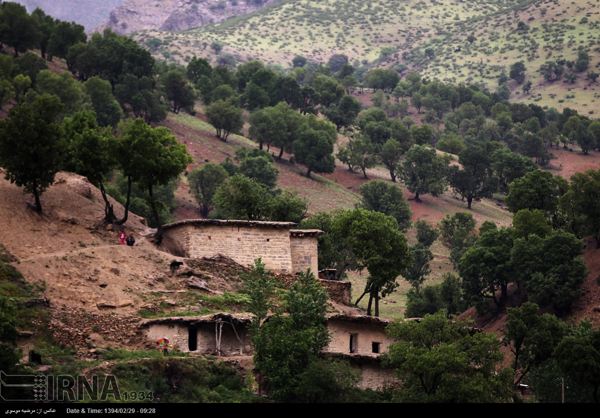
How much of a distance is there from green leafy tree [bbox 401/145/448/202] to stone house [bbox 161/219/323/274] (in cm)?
6708

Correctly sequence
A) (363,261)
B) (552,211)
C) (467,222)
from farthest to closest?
(467,222) < (552,211) < (363,261)

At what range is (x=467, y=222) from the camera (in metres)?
115

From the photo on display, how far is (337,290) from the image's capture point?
6625 centimetres

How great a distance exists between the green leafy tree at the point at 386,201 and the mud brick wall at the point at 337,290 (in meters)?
48.6

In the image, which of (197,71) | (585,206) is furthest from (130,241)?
(197,71)

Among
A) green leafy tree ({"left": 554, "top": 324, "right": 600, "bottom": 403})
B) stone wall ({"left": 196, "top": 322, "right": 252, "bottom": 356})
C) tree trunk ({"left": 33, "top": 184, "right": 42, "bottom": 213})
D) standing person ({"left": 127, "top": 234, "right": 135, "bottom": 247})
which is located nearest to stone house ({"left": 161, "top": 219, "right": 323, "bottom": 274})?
standing person ({"left": 127, "top": 234, "right": 135, "bottom": 247})

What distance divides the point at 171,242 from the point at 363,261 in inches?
437

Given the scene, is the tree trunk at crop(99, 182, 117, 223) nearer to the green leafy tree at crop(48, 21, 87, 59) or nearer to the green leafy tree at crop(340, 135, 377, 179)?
the green leafy tree at crop(48, 21, 87, 59)

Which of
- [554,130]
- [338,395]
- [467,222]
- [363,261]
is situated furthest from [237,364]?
[554,130]

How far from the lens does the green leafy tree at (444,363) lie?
53625 millimetres

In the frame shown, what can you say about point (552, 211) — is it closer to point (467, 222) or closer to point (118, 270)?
point (467, 222)

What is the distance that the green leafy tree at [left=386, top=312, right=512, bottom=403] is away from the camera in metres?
53.6

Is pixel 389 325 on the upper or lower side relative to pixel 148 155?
lower

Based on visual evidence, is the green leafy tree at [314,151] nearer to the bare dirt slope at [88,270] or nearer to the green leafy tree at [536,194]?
the green leafy tree at [536,194]
